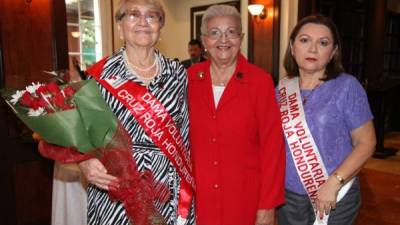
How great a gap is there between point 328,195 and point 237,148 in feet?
1.24

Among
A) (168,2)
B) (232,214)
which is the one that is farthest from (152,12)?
(168,2)

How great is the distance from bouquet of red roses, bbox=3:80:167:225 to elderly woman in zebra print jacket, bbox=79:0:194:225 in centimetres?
6

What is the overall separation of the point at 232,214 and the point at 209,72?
1.93ft

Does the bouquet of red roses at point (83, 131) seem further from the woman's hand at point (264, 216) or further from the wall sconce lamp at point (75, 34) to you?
the wall sconce lamp at point (75, 34)

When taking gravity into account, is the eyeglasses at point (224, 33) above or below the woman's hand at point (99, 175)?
above

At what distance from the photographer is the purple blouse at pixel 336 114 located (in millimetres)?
1341

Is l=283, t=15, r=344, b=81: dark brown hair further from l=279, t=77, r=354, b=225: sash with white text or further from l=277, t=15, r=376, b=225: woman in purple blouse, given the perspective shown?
l=279, t=77, r=354, b=225: sash with white text

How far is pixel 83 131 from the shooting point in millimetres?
1039

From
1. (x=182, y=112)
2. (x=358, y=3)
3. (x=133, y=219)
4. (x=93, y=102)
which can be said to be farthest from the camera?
(x=358, y=3)

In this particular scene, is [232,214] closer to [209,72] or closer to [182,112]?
[182,112]

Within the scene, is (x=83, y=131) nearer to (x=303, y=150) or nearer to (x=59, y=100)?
(x=59, y=100)

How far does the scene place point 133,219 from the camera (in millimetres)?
1158

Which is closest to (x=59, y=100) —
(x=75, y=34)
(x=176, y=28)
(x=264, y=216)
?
(x=264, y=216)

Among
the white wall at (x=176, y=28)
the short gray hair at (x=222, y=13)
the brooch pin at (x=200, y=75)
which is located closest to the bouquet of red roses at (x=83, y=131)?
the brooch pin at (x=200, y=75)
